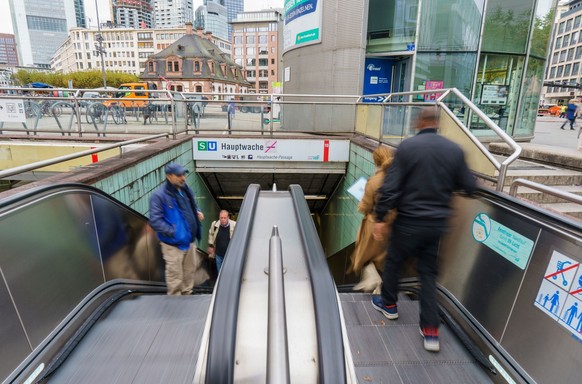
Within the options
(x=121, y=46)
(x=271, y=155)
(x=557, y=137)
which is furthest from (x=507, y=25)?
(x=121, y=46)

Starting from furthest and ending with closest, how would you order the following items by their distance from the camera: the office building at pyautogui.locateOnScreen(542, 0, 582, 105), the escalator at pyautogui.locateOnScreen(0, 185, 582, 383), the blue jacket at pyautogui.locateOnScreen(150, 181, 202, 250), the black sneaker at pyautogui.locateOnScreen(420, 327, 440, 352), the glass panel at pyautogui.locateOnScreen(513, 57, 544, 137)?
the office building at pyautogui.locateOnScreen(542, 0, 582, 105) → the glass panel at pyautogui.locateOnScreen(513, 57, 544, 137) → the blue jacket at pyautogui.locateOnScreen(150, 181, 202, 250) → the black sneaker at pyautogui.locateOnScreen(420, 327, 440, 352) → the escalator at pyautogui.locateOnScreen(0, 185, 582, 383)

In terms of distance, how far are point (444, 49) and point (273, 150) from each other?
5868mm

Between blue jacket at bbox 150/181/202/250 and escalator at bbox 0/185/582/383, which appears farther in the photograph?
blue jacket at bbox 150/181/202/250

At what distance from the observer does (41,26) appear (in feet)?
544

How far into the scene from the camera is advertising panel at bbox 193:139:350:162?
9.66 metres

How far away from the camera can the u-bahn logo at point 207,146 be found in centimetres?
960

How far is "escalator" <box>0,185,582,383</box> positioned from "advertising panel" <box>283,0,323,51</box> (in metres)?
10.1

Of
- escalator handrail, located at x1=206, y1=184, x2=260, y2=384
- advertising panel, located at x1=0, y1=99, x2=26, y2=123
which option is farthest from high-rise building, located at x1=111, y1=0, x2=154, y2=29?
escalator handrail, located at x1=206, y1=184, x2=260, y2=384

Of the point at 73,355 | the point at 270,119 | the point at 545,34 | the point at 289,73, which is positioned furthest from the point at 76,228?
the point at 545,34

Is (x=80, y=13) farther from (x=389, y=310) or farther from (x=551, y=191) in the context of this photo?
(x=551, y=191)

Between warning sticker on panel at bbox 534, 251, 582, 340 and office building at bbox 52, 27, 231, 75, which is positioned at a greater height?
office building at bbox 52, 27, 231, 75

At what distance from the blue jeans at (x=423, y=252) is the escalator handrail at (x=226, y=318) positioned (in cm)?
128

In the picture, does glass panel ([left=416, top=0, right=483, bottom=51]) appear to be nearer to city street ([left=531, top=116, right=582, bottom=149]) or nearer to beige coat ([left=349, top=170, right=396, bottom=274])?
city street ([left=531, top=116, right=582, bottom=149])

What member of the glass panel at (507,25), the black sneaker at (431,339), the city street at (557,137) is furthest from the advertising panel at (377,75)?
the black sneaker at (431,339)
